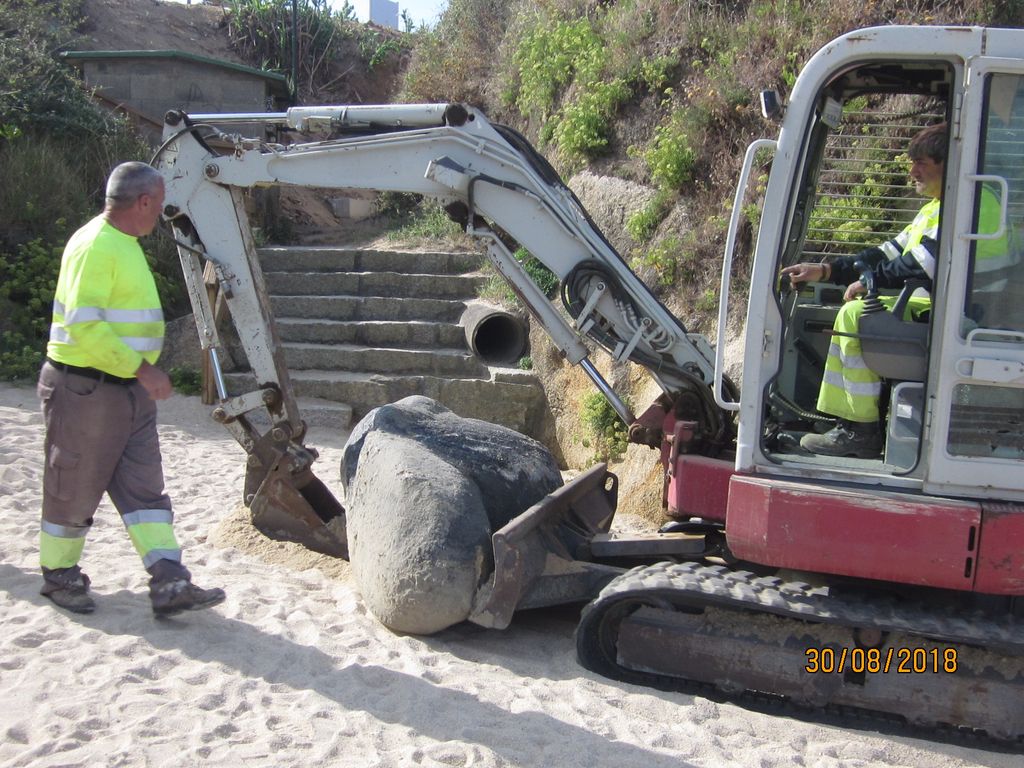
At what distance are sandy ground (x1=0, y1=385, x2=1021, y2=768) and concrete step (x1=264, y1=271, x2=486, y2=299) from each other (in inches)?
238

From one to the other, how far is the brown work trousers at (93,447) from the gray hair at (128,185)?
77 cm

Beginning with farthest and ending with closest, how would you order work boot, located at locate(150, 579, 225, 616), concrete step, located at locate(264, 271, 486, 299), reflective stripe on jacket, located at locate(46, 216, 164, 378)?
concrete step, located at locate(264, 271, 486, 299) < work boot, located at locate(150, 579, 225, 616) < reflective stripe on jacket, located at locate(46, 216, 164, 378)

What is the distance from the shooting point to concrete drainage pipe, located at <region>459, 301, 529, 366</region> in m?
9.62

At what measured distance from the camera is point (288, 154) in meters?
4.86

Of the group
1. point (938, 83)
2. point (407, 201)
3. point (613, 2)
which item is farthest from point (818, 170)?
point (407, 201)

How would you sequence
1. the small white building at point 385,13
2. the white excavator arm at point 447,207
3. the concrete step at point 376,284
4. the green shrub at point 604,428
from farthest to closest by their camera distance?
the small white building at point 385,13, the concrete step at point 376,284, the green shrub at point 604,428, the white excavator arm at point 447,207

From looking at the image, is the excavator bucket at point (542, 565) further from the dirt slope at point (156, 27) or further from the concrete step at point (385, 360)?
the dirt slope at point (156, 27)

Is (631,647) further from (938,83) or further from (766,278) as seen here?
(938,83)

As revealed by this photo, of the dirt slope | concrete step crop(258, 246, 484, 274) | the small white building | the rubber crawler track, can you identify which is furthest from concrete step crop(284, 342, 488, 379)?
the small white building

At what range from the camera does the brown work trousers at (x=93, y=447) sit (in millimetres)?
4012

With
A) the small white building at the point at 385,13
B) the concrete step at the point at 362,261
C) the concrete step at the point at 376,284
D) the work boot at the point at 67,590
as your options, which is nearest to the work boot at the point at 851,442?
the work boot at the point at 67,590

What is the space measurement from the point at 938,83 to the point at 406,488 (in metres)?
2.91

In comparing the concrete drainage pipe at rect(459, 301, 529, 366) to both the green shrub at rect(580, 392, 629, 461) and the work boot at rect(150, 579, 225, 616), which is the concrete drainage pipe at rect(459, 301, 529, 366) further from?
the work boot at rect(150, 579, 225, 616)

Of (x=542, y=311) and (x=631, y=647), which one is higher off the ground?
(x=542, y=311)
